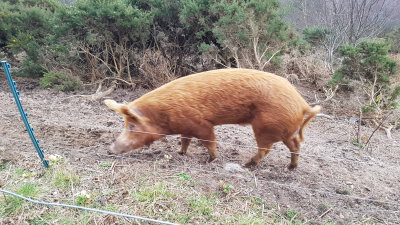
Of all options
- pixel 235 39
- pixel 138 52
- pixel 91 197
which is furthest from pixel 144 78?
pixel 91 197

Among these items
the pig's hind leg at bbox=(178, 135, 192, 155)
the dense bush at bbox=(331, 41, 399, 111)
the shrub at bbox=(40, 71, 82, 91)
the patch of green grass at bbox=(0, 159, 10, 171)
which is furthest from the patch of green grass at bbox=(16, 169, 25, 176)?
the dense bush at bbox=(331, 41, 399, 111)

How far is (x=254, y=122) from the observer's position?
352 cm

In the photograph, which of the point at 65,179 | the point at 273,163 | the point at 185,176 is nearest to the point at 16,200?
the point at 65,179

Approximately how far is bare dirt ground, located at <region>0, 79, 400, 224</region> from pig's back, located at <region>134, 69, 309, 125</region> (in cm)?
53

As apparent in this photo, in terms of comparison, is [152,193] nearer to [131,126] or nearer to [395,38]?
[131,126]

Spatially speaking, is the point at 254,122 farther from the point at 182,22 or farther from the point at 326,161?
the point at 182,22

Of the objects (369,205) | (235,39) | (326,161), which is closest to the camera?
(369,205)

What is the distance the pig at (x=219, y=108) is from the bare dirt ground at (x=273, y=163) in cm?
39

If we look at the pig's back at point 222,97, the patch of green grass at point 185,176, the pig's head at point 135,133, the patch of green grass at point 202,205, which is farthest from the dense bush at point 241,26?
the patch of green grass at point 202,205

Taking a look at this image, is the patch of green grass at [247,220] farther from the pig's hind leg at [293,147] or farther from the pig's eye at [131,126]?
the pig's eye at [131,126]

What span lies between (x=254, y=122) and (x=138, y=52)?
22.3ft

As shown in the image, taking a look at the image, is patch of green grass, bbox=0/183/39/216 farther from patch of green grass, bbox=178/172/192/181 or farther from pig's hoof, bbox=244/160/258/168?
pig's hoof, bbox=244/160/258/168

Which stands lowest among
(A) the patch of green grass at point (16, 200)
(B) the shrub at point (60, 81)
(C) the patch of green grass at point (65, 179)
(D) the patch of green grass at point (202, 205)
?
(B) the shrub at point (60, 81)

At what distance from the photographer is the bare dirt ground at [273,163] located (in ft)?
10.2
